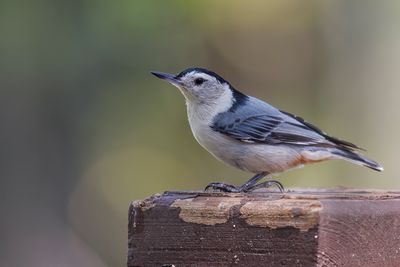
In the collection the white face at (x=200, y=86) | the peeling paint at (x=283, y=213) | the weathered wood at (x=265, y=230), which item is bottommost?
the white face at (x=200, y=86)

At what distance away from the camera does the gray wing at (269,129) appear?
3824 millimetres

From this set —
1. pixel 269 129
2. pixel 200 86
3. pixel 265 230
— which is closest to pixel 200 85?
pixel 200 86

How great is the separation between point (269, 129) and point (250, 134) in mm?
143

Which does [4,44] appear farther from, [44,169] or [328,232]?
[328,232]

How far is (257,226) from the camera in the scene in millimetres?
1967

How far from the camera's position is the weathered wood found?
1.90 metres

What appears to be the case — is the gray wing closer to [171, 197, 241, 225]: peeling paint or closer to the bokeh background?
[171, 197, 241, 225]: peeling paint

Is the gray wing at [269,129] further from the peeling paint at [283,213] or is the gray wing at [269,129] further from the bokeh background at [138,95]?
the bokeh background at [138,95]

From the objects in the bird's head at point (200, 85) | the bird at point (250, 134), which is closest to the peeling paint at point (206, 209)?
the bird at point (250, 134)

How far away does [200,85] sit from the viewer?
13.9 ft

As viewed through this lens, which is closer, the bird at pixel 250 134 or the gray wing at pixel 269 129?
the bird at pixel 250 134

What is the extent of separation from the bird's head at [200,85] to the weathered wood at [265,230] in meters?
1.99

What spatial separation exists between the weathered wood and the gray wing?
1602 millimetres

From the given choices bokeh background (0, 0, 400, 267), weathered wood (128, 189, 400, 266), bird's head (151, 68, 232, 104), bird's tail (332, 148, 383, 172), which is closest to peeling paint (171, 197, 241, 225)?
weathered wood (128, 189, 400, 266)
